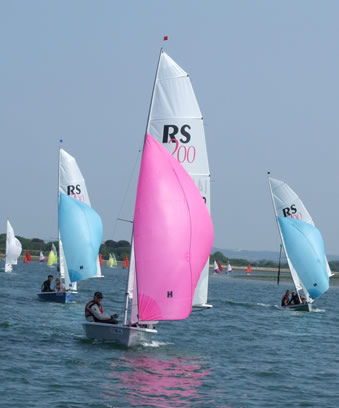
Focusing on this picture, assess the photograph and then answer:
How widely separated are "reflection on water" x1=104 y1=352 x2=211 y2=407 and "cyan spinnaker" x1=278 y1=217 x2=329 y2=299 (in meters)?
23.5

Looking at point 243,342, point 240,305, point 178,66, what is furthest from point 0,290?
point 178,66

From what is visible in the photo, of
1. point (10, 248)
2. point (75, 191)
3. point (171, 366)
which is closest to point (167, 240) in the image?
point (171, 366)

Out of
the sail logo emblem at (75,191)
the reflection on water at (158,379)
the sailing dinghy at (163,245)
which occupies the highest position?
the sail logo emblem at (75,191)

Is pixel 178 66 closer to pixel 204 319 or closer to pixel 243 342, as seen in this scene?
pixel 243 342

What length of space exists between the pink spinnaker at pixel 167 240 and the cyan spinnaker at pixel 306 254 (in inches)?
913

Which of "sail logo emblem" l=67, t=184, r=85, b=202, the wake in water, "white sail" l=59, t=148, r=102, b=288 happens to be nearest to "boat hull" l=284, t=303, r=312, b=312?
"white sail" l=59, t=148, r=102, b=288

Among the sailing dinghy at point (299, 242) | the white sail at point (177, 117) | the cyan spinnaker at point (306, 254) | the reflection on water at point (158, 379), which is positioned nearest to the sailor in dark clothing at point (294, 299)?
the sailing dinghy at point (299, 242)

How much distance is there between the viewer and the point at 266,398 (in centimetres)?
1852

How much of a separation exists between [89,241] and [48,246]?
136307mm

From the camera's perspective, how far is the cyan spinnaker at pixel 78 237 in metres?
42.5

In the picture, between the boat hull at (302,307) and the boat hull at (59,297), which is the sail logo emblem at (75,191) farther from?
the boat hull at (302,307)

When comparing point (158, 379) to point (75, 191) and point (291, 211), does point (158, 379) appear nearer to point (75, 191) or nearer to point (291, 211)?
point (75, 191)

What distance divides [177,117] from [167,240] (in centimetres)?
430

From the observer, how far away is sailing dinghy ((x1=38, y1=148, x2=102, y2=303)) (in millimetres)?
42531
